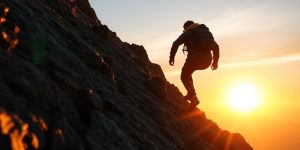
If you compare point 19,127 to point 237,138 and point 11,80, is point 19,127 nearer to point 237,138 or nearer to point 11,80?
point 11,80

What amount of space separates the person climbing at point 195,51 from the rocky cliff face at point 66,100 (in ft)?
5.52

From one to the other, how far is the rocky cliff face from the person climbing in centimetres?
168

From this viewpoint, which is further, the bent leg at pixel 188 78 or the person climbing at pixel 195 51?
the bent leg at pixel 188 78

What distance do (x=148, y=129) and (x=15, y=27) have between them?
14.5 ft

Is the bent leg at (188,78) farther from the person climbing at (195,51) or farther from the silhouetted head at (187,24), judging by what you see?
the silhouetted head at (187,24)

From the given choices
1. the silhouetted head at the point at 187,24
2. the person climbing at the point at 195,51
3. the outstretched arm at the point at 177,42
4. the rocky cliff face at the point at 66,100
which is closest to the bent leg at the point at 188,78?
the person climbing at the point at 195,51

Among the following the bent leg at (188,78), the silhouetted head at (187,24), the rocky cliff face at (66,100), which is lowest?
the rocky cliff face at (66,100)

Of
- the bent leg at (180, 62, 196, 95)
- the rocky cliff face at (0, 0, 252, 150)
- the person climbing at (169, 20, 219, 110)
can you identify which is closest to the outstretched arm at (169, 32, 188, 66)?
the person climbing at (169, 20, 219, 110)

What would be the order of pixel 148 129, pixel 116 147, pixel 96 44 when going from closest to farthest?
pixel 116 147 < pixel 148 129 < pixel 96 44

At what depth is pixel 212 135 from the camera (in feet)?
54.7

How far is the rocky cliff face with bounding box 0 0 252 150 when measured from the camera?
5411 millimetres

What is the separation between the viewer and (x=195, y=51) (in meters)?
15.4

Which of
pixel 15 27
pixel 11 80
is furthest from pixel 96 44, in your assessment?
pixel 11 80

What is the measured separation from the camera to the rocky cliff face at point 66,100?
541 cm
